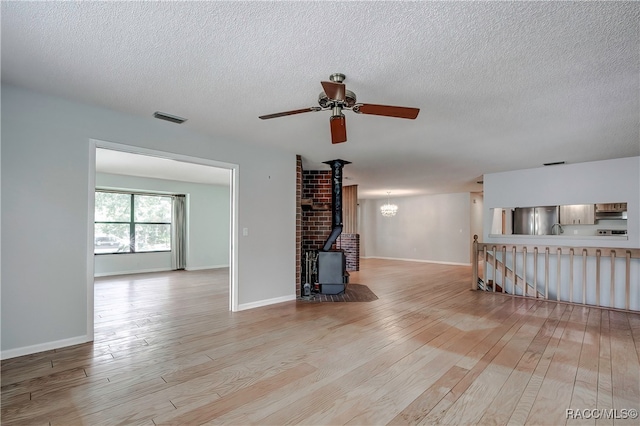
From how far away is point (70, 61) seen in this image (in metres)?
2.29

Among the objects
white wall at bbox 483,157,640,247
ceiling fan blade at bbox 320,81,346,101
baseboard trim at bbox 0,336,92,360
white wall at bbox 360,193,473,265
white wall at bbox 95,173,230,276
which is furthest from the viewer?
white wall at bbox 360,193,473,265

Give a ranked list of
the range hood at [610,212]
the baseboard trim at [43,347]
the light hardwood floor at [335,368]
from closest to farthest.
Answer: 1. the light hardwood floor at [335,368]
2. the baseboard trim at [43,347]
3. the range hood at [610,212]

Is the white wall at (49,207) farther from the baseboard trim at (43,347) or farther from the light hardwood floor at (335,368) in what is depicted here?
the light hardwood floor at (335,368)

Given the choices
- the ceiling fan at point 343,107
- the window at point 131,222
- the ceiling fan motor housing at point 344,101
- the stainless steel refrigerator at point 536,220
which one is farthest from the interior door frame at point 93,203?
the stainless steel refrigerator at point 536,220

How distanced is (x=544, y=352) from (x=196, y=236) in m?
8.22

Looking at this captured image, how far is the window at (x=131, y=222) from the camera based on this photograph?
768 centimetres

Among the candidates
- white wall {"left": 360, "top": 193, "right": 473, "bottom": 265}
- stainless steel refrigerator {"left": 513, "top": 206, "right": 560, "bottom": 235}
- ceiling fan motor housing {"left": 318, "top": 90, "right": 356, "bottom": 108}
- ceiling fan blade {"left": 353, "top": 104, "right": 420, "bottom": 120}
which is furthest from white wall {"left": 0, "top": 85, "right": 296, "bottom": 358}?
white wall {"left": 360, "top": 193, "right": 473, "bottom": 265}

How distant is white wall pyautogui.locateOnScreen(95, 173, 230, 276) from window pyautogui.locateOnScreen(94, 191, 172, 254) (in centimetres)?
25

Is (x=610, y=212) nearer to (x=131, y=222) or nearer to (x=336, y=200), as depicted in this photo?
(x=336, y=200)

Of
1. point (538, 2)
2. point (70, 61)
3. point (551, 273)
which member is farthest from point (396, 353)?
point (551, 273)

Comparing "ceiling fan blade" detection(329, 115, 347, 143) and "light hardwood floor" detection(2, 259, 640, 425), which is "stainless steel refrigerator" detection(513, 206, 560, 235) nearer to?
"light hardwood floor" detection(2, 259, 640, 425)

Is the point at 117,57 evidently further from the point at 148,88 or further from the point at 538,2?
the point at 538,2

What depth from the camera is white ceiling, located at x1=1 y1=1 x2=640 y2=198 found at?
1.73m

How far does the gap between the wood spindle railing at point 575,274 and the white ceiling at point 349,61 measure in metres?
1.97
